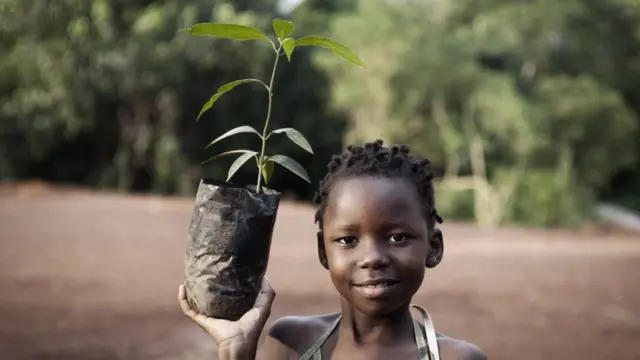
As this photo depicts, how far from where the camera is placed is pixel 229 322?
4.17 ft

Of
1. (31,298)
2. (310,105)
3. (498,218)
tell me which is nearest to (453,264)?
(31,298)

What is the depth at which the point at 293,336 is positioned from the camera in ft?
4.65

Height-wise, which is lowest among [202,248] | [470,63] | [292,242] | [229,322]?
[292,242]

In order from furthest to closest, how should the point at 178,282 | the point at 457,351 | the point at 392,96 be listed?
1. the point at 392,96
2. the point at 178,282
3. the point at 457,351

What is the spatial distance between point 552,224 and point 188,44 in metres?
8.29

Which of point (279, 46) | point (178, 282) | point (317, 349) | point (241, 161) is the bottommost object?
point (178, 282)

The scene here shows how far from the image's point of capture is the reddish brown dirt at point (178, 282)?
505 centimetres

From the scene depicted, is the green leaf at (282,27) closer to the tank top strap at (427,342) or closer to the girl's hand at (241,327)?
the girl's hand at (241,327)

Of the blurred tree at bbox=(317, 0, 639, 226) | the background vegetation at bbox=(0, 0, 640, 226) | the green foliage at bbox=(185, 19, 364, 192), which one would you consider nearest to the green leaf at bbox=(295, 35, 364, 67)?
the green foliage at bbox=(185, 19, 364, 192)

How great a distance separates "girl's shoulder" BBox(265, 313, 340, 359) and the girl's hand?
0.12 m

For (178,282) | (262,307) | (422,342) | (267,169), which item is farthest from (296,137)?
(178,282)

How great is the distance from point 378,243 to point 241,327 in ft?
0.84

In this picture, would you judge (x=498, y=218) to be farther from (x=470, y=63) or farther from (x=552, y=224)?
(x=470, y=63)

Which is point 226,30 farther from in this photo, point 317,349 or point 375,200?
point 317,349
